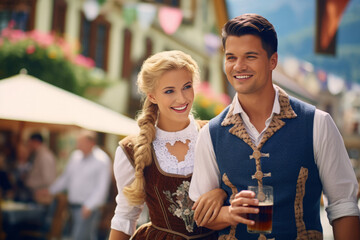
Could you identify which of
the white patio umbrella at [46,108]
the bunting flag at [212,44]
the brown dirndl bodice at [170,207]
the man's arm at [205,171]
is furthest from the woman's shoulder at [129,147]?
the bunting flag at [212,44]

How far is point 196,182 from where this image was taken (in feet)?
7.61

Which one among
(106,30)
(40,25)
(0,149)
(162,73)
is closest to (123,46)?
(106,30)

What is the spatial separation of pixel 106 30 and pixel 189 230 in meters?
15.0

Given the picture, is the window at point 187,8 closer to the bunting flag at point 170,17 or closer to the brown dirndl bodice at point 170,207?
the bunting flag at point 170,17

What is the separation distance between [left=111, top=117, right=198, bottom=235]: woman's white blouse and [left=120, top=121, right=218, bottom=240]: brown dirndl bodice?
0.17 ft

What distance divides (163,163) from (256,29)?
1012 mm

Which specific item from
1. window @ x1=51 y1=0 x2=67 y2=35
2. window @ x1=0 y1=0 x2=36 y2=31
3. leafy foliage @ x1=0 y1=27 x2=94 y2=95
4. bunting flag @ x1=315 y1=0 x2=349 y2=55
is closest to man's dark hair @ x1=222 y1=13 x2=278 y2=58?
bunting flag @ x1=315 y1=0 x2=349 y2=55

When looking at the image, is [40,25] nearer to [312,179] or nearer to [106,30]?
[106,30]

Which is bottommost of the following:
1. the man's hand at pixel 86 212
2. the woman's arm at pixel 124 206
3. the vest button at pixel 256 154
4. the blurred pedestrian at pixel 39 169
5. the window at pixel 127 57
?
the man's hand at pixel 86 212

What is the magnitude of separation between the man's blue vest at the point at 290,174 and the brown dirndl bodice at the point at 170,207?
523mm

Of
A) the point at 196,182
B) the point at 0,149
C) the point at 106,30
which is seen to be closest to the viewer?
the point at 196,182

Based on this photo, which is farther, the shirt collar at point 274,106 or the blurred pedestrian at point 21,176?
the blurred pedestrian at point 21,176

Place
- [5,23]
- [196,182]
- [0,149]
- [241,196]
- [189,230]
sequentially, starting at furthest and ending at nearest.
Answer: [5,23]
[0,149]
[189,230]
[196,182]
[241,196]

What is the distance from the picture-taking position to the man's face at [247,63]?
215cm
